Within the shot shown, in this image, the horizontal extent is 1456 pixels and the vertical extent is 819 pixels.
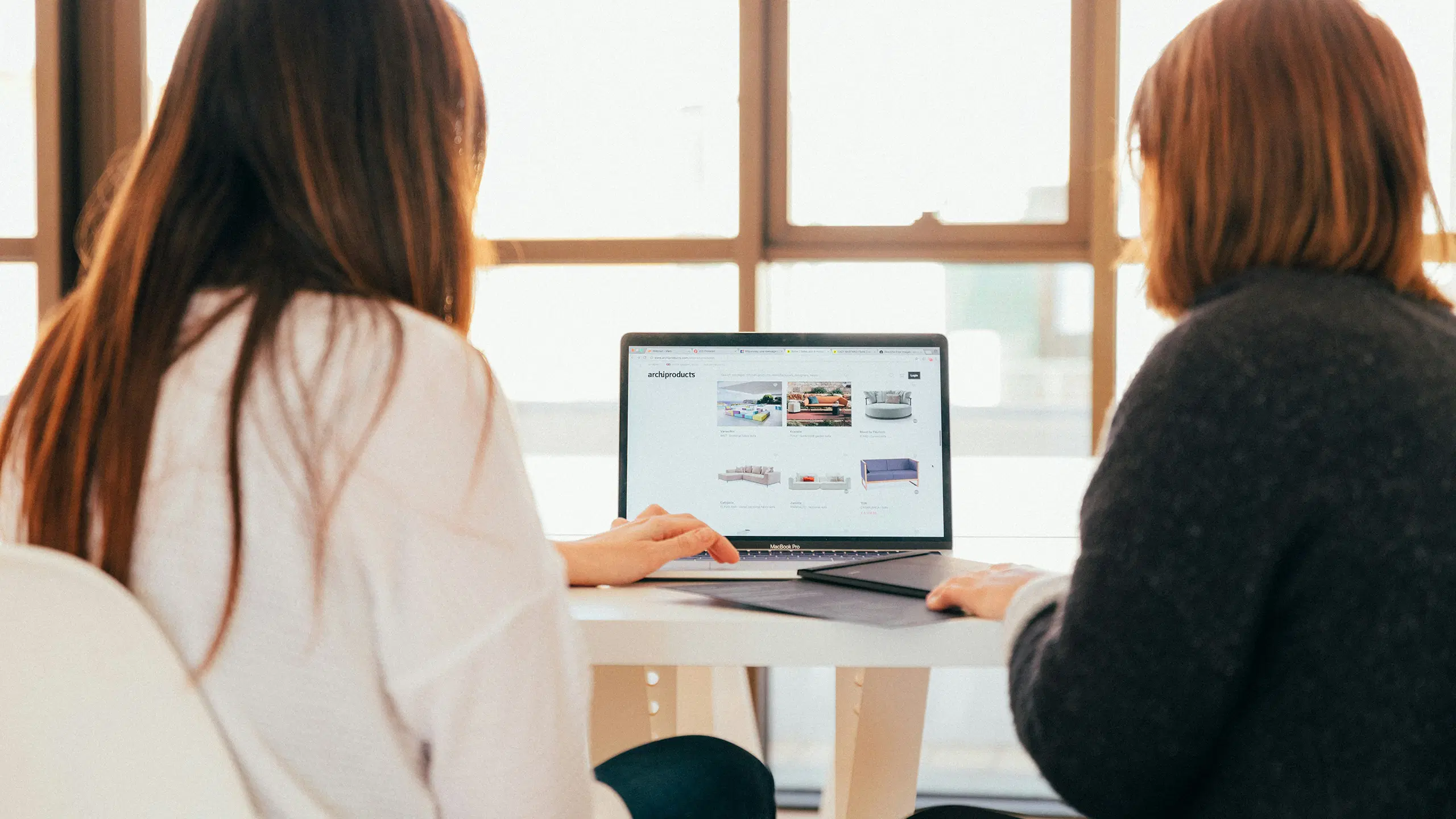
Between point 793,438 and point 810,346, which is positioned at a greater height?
point 810,346

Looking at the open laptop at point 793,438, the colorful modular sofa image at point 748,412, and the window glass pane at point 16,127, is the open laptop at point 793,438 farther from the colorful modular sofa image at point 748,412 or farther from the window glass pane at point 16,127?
the window glass pane at point 16,127

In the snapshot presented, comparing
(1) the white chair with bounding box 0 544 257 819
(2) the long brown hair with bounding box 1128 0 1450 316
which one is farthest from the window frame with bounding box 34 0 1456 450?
(1) the white chair with bounding box 0 544 257 819

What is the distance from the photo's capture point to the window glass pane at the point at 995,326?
2289 millimetres

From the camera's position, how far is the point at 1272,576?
0.64 m

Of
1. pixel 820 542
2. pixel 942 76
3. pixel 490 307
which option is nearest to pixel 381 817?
pixel 820 542

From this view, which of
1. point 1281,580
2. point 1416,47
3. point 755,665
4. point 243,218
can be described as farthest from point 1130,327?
point 243,218

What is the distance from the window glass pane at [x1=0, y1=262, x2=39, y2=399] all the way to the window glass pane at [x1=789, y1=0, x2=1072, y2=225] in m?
1.62

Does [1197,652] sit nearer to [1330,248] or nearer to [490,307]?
[1330,248]

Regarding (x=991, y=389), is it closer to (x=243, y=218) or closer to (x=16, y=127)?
(x=243, y=218)

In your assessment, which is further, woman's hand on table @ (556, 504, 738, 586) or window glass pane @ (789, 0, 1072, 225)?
window glass pane @ (789, 0, 1072, 225)

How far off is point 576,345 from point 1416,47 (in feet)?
5.88

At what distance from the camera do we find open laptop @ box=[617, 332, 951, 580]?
1450mm

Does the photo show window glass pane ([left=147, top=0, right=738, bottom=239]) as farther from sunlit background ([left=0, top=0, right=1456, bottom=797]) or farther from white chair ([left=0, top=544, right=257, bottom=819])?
white chair ([left=0, top=544, right=257, bottom=819])

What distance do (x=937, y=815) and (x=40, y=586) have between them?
62cm
